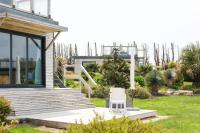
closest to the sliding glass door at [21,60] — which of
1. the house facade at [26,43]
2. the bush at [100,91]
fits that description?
the house facade at [26,43]

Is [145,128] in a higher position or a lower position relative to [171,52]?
lower

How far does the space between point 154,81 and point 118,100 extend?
13.9 meters

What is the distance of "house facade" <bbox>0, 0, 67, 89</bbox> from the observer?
17734 mm

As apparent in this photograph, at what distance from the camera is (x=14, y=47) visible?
18422 millimetres

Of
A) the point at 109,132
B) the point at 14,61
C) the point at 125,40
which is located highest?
the point at 125,40

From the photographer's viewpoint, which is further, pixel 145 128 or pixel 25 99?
pixel 25 99

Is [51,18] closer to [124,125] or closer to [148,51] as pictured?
[124,125]

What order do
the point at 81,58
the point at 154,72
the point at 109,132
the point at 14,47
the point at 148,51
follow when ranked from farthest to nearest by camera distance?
the point at 148,51 < the point at 81,58 < the point at 154,72 < the point at 14,47 < the point at 109,132

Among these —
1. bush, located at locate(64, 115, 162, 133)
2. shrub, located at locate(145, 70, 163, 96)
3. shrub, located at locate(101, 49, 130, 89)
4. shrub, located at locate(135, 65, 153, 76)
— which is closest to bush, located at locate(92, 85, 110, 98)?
shrub, located at locate(101, 49, 130, 89)

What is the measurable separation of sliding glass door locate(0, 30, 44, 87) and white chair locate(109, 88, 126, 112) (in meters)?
4.91

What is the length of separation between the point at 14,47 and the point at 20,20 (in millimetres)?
2042

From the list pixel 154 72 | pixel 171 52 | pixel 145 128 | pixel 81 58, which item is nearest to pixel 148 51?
pixel 171 52

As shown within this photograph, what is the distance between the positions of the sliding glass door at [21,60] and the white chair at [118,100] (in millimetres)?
4908

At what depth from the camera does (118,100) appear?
16312 millimetres
